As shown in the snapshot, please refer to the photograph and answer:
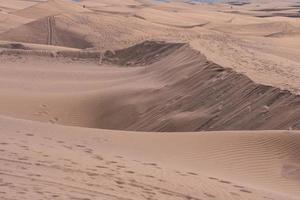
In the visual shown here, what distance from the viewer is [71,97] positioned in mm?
15156

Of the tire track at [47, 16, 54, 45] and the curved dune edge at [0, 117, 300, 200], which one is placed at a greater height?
the curved dune edge at [0, 117, 300, 200]

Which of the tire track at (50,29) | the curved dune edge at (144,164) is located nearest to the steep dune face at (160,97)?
the curved dune edge at (144,164)

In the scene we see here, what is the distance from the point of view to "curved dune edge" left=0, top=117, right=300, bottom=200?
6254 mm

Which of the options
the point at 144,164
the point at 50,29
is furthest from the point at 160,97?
the point at 50,29

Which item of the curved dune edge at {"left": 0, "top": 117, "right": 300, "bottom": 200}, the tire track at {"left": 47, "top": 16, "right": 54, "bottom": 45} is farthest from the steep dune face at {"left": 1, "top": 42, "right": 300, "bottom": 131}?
the tire track at {"left": 47, "top": 16, "right": 54, "bottom": 45}

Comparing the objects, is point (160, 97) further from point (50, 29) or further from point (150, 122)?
point (50, 29)

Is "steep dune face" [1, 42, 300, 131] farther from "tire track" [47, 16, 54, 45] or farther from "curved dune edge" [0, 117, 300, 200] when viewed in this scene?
"tire track" [47, 16, 54, 45]

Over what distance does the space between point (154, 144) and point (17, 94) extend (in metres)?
6.87

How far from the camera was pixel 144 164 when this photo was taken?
310 inches

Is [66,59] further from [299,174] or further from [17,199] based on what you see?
[17,199]

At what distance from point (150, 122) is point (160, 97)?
1.37 meters

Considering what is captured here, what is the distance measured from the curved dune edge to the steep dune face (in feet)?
5.16

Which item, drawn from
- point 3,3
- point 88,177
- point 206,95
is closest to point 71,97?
point 206,95

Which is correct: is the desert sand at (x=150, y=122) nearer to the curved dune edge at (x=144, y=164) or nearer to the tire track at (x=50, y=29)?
the curved dune edge at (x=144, y=164)
